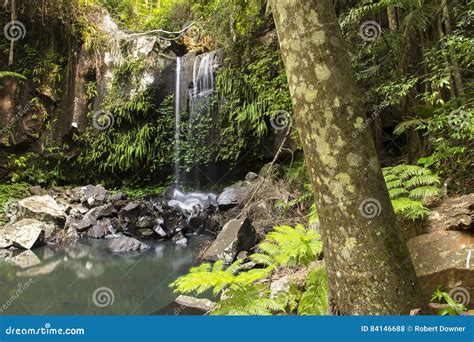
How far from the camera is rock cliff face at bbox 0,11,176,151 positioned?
36.4ft

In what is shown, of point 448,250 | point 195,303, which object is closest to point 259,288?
point 448,250

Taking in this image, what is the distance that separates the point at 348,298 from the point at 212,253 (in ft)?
15.2

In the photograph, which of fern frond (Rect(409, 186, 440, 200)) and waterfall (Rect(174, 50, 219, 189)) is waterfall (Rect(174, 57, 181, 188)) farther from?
fern frond (Rect(409, 186, 440, 200))

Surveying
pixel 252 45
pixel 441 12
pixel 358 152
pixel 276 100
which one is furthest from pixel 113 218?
pixel 358 152

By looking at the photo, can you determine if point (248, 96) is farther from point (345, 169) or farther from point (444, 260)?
point (345, 169)

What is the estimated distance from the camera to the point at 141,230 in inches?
338

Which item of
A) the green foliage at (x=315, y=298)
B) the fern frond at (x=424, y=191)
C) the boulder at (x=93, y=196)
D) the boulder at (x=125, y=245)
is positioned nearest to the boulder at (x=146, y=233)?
the boulder at (x=125, y=245)

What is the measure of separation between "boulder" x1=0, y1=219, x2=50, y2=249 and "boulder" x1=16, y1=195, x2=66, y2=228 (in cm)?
25

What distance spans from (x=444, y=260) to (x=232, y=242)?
11.9 feet

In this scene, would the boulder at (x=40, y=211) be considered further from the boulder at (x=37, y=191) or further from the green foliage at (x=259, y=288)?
the green foliage at (x=259, y=288)

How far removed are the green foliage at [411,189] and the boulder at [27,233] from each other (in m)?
6.95

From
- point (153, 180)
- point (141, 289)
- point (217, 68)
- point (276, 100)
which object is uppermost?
point (217, 68)

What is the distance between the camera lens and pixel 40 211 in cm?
859

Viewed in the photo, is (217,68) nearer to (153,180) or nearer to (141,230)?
(153,180)
